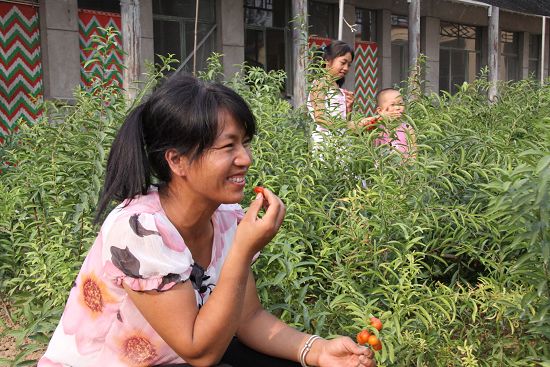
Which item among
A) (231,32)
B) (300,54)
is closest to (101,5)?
(231,32)

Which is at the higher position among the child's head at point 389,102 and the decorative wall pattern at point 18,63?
the decorative wall pattern at point 18,63

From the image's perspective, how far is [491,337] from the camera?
2.61 meters

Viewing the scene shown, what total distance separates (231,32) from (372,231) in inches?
285

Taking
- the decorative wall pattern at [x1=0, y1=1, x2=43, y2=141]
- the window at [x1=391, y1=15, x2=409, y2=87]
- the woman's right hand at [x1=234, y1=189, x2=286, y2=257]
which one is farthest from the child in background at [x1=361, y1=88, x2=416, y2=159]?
the window at [x1=391, y1=15, x2=409, y2=87]

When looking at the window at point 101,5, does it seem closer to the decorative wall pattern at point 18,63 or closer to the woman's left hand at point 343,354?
the decorative wall pattern at point 18,63

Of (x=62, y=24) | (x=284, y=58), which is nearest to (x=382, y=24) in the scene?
(x=284, y=58)

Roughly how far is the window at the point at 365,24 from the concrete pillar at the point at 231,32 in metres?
3.26

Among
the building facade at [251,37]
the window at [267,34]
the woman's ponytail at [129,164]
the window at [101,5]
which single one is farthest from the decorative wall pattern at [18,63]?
the woman's ponytail at [129,164]

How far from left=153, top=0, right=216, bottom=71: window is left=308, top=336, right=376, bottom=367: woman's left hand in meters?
7.14

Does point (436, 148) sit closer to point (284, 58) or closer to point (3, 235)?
point (3, 235)

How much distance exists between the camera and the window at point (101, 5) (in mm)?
7859

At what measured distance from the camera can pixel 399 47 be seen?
1330cm

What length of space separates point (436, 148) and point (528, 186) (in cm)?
124

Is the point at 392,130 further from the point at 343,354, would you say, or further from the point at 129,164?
the point at 129,164
